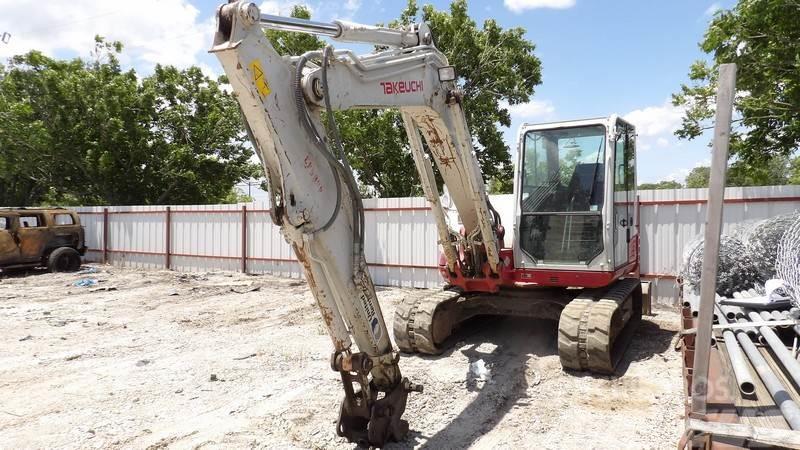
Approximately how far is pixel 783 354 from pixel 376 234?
9653 mm

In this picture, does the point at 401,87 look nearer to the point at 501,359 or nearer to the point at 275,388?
the point at 275,388

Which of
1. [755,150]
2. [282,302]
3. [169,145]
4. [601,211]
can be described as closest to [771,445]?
[601,211]

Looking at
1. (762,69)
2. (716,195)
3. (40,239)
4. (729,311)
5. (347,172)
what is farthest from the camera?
(40,239)

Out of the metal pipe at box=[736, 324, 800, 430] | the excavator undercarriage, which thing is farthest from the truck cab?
the metal pipe at box=[736, 324, 800, 430]

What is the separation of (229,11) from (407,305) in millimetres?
4466

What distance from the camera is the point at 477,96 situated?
60.6ft

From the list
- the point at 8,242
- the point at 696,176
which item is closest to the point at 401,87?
the point at 8,242

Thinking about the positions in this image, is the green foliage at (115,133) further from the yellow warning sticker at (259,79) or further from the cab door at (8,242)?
the yellow warning sticker at (259,79)

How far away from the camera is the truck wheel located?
15508 millimetres

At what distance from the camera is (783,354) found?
3.12 m

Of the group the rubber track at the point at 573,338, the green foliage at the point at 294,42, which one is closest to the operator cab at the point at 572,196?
the rubber track at the point at 573,338

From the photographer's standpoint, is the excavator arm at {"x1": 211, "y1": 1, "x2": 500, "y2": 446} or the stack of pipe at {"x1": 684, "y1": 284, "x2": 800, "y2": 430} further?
the excavator arm at {"x1": 211, "y1": 1, "x2": 500, "y2": 446}

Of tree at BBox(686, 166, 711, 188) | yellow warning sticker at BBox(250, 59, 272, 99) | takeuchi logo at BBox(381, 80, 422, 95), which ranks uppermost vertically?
tree at BBox(686, 166, 711, 188)

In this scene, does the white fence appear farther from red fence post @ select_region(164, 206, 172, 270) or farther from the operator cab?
the operator cab
